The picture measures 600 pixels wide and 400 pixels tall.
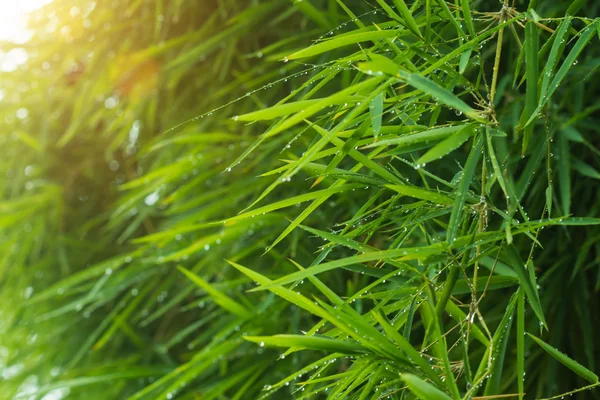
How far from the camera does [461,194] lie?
431 mm

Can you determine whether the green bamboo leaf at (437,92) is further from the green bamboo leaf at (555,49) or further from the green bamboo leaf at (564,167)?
the green bamboo leaf at (564,167)

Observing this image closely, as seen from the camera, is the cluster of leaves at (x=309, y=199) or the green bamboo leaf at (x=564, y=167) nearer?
the cluster of leaves at (x=309, y=199)

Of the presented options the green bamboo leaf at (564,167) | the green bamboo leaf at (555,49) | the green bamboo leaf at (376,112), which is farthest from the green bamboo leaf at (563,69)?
the green bamboo leaf at (564,167)

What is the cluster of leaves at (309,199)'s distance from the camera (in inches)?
18.2

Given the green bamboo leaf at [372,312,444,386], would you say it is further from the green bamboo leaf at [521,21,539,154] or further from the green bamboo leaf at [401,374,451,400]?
the green bamboo leaf at [521,21,539,154]

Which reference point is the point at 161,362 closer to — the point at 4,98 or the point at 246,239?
the point at 246,239

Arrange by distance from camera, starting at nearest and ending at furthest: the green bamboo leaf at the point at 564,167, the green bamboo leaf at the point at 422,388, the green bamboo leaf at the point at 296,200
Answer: the green bamboo leaf at the point at 422,388, the green bamboo leaf at the point at 296,200, the green bamboo leaf at the point at 564,167

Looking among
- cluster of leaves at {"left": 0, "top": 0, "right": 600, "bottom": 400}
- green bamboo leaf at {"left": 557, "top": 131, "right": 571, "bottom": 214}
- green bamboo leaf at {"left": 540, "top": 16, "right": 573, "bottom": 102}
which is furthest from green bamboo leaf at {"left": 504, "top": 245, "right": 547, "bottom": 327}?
green bamboo leaf at {"left": 557, "top": 131, "right": 571, "bottom": 214}

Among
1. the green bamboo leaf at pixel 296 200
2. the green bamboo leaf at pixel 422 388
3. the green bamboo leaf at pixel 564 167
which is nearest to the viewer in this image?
the green bamboo leaf at pixel 422 388

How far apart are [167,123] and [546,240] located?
75 cm

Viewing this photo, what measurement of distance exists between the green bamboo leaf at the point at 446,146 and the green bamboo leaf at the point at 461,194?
13 mm

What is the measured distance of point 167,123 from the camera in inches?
51.5

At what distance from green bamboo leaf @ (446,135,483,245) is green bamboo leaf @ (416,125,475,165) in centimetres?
1

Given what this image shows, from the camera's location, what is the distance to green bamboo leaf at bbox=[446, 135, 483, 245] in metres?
0.42
